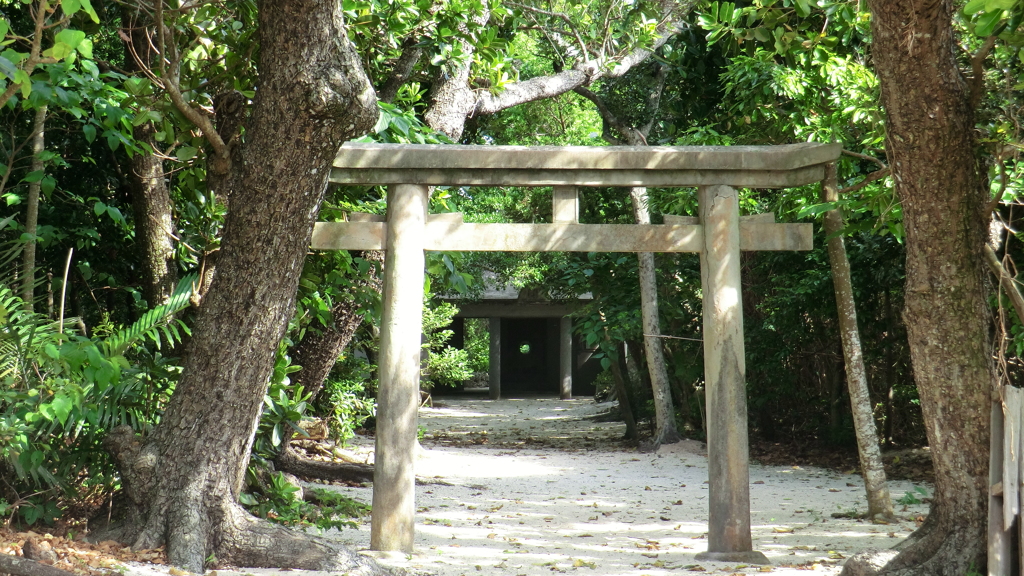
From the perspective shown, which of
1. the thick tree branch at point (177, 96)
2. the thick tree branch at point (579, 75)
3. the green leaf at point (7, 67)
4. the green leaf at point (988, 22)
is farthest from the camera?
the thick tree branch at point (579, 75)

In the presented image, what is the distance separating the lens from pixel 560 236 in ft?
16.0

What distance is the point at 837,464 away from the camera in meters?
9.35

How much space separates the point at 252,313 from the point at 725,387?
265 centimetres

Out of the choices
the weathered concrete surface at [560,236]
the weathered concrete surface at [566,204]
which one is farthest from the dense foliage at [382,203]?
the weathered concrete surface at [566,204]

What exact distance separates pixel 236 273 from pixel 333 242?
97cm

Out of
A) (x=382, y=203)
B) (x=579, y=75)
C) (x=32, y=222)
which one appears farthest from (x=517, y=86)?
(x=32, y=222)

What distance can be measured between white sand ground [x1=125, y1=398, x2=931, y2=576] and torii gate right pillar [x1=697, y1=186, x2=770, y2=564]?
20 centimetres

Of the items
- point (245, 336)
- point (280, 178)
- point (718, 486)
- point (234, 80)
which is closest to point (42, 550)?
point (245, 336)

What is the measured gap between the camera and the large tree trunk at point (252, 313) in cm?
380

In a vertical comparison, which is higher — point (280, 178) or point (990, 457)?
point (280, 178)

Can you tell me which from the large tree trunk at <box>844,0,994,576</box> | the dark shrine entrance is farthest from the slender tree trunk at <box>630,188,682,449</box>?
the dark shrine entrance

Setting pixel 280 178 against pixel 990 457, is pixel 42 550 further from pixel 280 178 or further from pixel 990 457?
pixel 990 457

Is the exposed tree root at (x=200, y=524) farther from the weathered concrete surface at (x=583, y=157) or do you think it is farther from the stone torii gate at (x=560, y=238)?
the weathered concrete surface at (x=583, y=157)

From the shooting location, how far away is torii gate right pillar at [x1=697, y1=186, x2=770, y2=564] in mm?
4715
